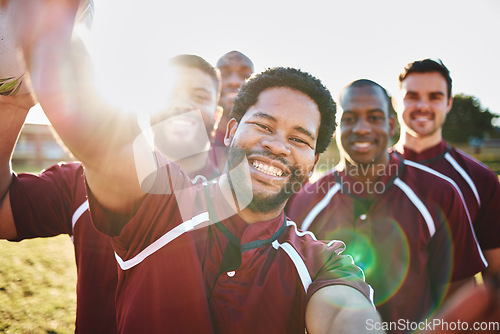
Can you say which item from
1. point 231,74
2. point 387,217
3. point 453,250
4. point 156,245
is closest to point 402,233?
point 387,217

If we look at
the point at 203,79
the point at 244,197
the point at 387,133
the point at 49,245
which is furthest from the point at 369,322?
the point at 49,245

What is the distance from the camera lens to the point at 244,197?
80.0 inches

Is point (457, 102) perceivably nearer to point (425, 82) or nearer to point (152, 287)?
point (425, 82)

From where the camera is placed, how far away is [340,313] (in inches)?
59.4

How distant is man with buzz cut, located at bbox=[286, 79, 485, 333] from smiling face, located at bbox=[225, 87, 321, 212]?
134 centimetres

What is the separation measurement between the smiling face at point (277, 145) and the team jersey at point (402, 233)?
1.33m

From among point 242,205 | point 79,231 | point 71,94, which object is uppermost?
point 71,94

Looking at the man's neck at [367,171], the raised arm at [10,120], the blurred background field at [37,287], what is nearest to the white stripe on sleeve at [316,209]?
the man's neck at [367,171]

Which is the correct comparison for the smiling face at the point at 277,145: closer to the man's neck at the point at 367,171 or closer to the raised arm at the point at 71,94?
the raised arm at the point at 71,94

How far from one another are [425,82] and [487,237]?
2146mm

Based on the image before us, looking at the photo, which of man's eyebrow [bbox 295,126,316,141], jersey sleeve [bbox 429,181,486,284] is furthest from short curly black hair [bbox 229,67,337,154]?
jersey sleeve [bbox 429,181,486,284]

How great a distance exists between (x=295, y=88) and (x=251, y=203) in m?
0.95

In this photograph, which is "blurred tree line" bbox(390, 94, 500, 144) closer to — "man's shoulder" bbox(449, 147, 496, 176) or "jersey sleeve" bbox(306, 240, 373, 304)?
"man's shoulder" bbox(449, 147, 496, 176)

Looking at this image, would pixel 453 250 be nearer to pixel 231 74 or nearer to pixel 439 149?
pixel 439 149
